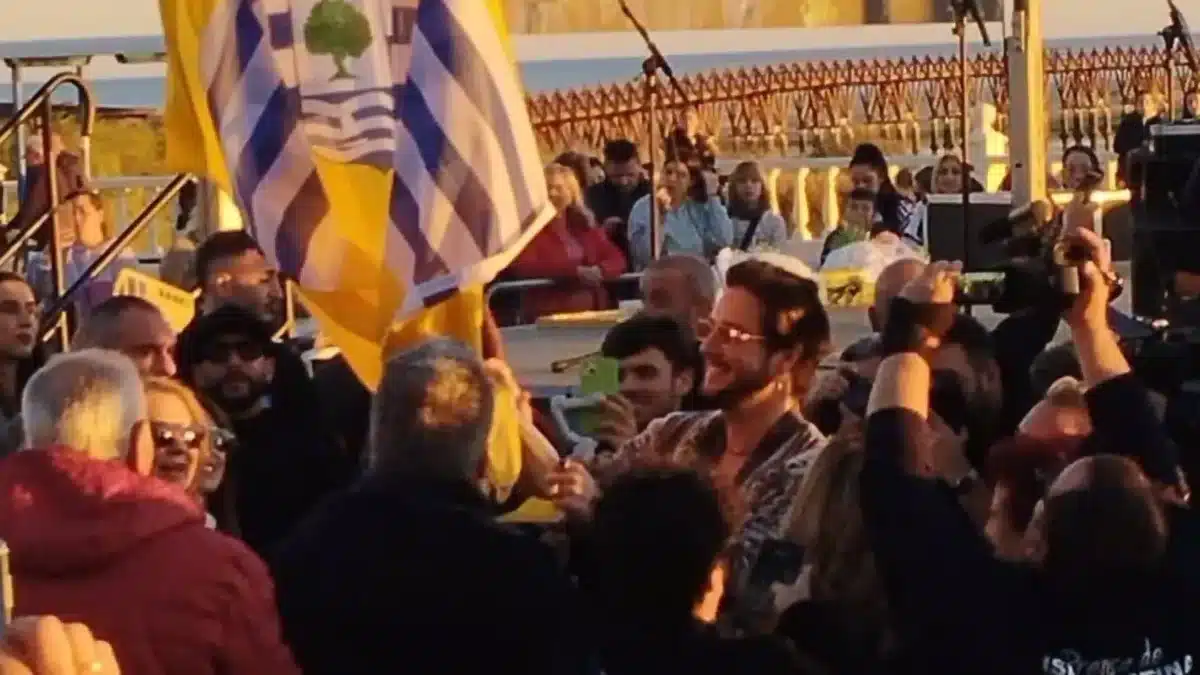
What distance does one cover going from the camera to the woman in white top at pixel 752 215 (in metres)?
14.8

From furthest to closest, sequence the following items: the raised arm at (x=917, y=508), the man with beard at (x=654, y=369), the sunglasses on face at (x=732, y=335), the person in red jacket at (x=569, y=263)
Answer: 1. the person in red jacket at (x=569, y=263)
2. the man with beard at (x=654, y=369)
3. the sunglasses on face at (x=732, y=335)
4. the raised arm at (x=917, y=508)

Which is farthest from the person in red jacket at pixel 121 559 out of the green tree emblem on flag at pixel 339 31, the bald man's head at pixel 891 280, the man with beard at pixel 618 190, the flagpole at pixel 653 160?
the man with beard at pixel 618 190

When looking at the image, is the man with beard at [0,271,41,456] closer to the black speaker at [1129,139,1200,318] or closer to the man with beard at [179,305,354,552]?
the man with beard at [179,305,354,552]

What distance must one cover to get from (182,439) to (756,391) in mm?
1171

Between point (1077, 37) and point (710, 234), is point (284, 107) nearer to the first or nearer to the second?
point (710, 234)

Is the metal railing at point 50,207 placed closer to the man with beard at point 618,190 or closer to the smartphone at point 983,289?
the man with beard at point 618,190

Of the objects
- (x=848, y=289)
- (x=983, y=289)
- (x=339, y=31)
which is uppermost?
(x=339, y=31)

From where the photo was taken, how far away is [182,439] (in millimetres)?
5785

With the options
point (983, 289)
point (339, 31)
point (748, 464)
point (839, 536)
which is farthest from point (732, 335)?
point (339, 31)

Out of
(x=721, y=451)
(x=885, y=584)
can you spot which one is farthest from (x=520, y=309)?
(x=885, y=584)

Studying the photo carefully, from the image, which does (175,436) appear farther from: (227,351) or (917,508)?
(917,508)

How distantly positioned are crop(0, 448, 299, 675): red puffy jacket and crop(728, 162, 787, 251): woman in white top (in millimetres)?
9914

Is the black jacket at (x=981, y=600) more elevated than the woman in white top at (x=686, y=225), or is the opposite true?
the black jacket at (x=981, y=600)

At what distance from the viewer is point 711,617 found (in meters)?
4.73
